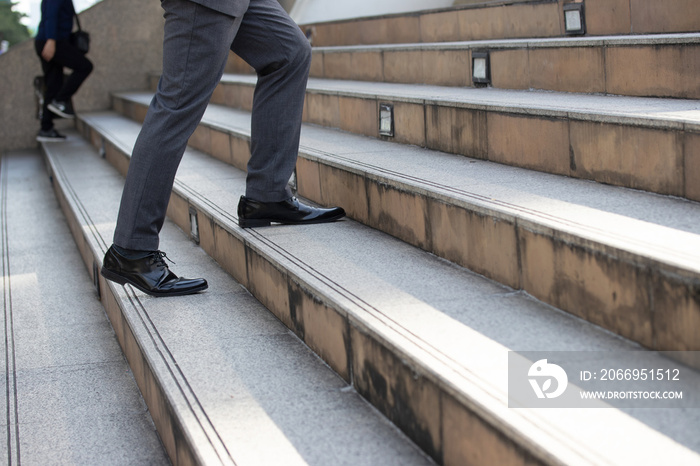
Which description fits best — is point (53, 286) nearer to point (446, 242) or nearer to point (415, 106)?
point (415, 106)

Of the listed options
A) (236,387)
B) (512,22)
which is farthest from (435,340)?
(512,22)

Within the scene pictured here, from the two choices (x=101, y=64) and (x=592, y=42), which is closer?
(x=592, y=42)

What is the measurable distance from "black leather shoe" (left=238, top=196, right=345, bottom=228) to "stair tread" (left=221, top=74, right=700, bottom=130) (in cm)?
63

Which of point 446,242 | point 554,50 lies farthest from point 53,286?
point 554,50

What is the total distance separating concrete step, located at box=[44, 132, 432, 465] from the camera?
4.67 feet

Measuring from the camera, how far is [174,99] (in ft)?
6.72

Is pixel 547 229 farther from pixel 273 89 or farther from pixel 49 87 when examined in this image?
pixel 49 87

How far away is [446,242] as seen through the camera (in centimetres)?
201

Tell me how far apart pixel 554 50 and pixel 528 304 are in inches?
57.2

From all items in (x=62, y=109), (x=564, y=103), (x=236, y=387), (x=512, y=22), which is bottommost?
(x=236, y=387)

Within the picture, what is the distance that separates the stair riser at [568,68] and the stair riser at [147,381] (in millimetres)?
1753

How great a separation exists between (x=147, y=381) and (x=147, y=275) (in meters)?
0.41

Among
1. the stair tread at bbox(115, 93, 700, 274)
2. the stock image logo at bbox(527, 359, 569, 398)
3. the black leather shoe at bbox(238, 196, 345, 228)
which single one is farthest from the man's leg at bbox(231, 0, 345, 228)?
the stock image logo at bbox(527, 359, 569, 398)

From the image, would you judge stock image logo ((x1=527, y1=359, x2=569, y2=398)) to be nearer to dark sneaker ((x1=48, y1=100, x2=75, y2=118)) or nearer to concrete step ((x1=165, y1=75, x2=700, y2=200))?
concrete step ((x1=165, y1=75, x2=700, y2=200))
